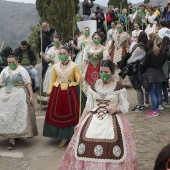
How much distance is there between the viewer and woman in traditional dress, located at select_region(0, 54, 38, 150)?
682 centimetres

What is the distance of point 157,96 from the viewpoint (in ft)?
26.6

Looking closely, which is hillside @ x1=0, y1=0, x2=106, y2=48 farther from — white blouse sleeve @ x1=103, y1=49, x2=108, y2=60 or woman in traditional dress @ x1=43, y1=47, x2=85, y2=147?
woman in traditional dress @ x1=43, y1=47, x2=85, y2=147

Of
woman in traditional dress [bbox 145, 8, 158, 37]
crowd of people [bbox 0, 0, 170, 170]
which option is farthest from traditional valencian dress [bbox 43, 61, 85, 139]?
woman in traditional dress [bbox 145, 8, 158, 37]

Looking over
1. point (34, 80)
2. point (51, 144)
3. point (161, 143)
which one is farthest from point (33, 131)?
point (34, 80)

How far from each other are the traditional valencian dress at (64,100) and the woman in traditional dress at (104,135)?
1615 mm

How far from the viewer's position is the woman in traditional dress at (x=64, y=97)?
22.0 feet

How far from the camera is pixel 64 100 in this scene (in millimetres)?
6719

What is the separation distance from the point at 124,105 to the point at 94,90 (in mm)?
394

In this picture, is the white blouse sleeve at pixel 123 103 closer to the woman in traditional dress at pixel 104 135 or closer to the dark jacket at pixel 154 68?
the woman in traditional dress at pixel 104 135

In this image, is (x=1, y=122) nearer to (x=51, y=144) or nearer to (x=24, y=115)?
(x=24, y=115)

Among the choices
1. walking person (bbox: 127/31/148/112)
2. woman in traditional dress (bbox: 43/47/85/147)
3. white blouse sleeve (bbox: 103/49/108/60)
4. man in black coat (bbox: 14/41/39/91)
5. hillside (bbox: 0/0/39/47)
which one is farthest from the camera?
hillside (bbox: 0/0/39/47)

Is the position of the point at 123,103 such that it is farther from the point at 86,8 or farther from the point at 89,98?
the point at 86,8

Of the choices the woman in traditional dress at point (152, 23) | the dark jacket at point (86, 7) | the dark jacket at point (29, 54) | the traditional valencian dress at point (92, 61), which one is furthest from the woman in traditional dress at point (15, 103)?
the dark jacket at point (86, 7)

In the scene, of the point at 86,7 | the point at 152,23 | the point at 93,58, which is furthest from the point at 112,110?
the point at 86,7
